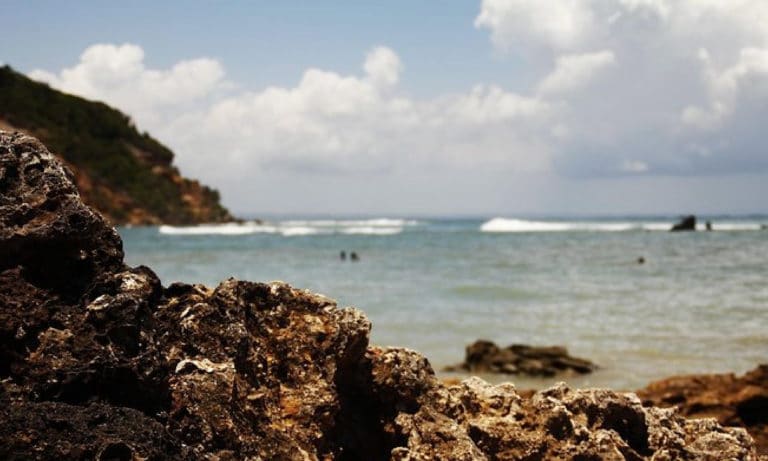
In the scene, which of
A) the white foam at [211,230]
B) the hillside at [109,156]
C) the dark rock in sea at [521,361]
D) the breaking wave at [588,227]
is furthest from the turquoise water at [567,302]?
the hillside at [109,156]

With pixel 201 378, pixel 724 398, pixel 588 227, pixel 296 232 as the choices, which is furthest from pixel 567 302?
pixel 588 227

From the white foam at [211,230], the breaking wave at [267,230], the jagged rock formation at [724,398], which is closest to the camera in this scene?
the jagged rock formation at [724,398]

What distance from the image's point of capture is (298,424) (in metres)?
3.29

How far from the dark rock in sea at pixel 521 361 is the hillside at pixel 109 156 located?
7747 cm

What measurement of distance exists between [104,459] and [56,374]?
45 centimetres

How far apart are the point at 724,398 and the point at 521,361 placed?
14.9ft

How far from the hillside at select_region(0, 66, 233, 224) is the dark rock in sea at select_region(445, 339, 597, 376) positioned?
77.5 metres

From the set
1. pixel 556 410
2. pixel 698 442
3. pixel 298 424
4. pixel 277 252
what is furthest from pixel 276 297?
pixel 277 252

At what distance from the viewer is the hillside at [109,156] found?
88.8m

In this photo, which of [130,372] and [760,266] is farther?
[760,266]

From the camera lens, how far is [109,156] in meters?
95.2

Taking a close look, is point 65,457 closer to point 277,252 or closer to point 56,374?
point 56,374

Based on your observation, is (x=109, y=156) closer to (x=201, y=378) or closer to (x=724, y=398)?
(x=724, y=398)

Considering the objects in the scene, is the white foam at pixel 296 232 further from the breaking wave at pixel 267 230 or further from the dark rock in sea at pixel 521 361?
the dark rock in sea at pixel 521 361
